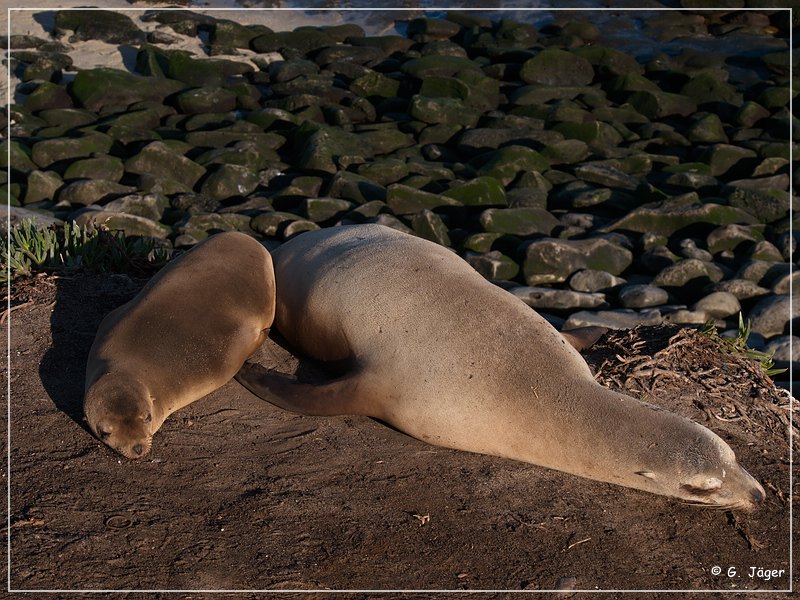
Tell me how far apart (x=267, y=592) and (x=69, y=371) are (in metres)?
2.34

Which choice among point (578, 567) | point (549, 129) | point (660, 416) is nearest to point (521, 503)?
point (578, 567)

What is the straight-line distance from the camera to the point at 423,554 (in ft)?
14.0

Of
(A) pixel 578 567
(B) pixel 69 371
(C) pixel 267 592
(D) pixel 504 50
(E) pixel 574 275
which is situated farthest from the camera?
(D) pixel 504 50

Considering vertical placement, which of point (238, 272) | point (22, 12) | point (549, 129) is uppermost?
point (238, 272)

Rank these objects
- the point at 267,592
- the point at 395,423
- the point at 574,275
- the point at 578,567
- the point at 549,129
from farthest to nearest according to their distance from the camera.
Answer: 1. the point at 549,129
2. the point at 574,275
3. the point at 395,423
4. the point at 578,567
5. the point at 267,592

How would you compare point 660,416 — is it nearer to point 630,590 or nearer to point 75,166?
point 630,590

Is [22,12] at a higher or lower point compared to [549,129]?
higher

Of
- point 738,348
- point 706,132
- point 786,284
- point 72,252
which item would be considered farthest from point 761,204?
point 72,252

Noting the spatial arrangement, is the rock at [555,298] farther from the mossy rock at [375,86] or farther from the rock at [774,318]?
the mossy rock at [375,86]

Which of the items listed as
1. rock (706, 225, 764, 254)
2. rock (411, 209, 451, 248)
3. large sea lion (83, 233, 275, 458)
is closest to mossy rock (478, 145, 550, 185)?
rock (411, 209, 451, 248)

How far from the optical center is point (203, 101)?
681 inches

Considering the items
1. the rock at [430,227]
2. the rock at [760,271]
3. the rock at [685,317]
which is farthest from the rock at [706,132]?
the rock at [685,317]

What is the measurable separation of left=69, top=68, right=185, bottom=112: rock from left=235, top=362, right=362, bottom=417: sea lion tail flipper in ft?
43.8

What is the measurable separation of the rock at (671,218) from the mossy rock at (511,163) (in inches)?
83.2
